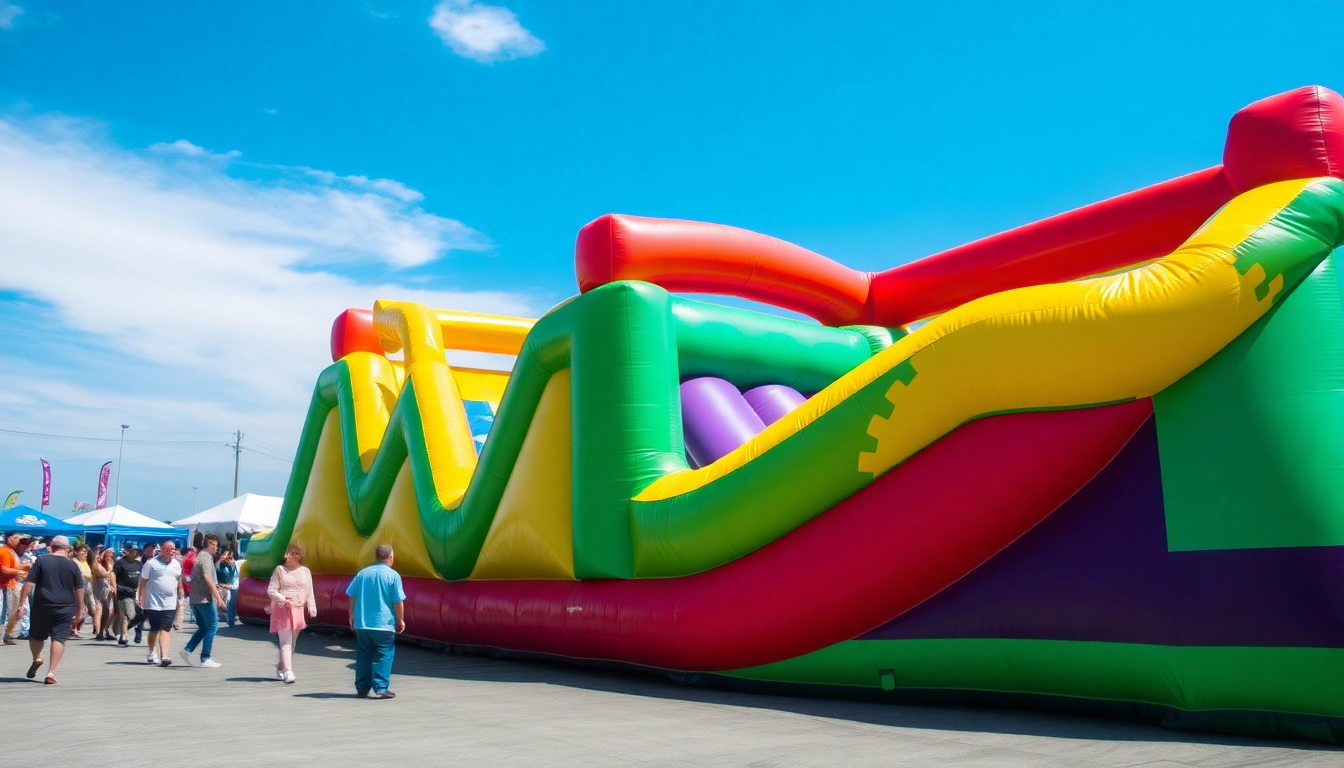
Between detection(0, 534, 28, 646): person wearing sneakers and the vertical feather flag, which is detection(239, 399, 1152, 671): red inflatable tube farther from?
the vertical feather flag

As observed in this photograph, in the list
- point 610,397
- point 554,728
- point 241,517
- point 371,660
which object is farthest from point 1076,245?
point 241,517

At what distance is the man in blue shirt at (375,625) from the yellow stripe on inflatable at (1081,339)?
3.17 m

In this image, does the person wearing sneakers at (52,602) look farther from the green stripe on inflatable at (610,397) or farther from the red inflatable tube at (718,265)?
the red inflatable tube at (718,265)

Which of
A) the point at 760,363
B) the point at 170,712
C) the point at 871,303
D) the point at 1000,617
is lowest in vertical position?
the point at 170,712

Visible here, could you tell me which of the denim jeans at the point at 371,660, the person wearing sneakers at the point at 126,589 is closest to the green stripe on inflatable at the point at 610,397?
the denim jeans at the point at 371,660

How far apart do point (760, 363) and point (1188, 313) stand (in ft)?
14.9

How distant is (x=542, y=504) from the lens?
28.2 feet

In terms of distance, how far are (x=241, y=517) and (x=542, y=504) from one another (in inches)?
637

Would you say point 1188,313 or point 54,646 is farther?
point 54,646

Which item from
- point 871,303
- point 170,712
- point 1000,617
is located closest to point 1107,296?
point 1000,617

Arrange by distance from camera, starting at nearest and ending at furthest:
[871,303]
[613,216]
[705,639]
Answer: [705,639]
[613,216]
[871,303]

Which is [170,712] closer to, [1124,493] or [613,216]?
[613,216]

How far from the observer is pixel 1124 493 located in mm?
5465

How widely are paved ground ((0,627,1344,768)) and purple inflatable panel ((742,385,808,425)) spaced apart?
2.51 m
